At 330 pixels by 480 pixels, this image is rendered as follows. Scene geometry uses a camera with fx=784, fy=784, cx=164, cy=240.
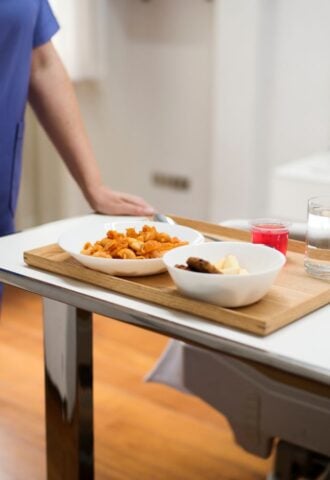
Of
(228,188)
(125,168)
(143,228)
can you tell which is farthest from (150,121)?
(143,228)

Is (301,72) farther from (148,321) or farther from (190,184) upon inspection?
(148,321)

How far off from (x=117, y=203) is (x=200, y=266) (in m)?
0.55

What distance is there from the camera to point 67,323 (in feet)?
3.95

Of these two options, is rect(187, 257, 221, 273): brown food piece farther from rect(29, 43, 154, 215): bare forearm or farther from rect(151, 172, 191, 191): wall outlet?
rect(151, 172, 191, 191): wall outlet

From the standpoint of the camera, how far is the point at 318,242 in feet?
3.67

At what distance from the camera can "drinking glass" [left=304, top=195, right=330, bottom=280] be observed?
3.66ft

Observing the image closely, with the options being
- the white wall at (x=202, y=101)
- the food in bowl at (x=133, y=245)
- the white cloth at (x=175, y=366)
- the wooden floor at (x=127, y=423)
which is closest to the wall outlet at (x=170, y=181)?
the white wall at (x=202, y=101)

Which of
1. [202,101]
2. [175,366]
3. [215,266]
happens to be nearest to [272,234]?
[215,266]

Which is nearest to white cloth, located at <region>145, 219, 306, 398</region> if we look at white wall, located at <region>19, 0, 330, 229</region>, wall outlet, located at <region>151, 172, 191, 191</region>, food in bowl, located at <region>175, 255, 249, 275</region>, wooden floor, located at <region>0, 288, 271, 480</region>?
wooden floor, located at <region>0, 288, 271, 480</region>

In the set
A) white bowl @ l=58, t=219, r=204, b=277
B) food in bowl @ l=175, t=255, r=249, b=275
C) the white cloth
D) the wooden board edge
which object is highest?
food in bowl @ l=175, t=255, r=249, b=275

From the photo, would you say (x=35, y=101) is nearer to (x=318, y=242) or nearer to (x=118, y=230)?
(x=118, y=230)

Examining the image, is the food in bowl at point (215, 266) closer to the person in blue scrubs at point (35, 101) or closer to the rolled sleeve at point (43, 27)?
the person in blue scrubs at point (35, 101)

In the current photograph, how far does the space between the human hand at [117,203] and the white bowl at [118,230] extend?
0.18 meters

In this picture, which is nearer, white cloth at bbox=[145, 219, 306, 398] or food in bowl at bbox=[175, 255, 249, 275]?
food in bowl at bbox=[175, 255, 249, 275]
